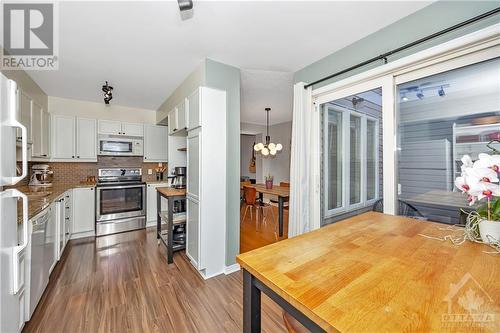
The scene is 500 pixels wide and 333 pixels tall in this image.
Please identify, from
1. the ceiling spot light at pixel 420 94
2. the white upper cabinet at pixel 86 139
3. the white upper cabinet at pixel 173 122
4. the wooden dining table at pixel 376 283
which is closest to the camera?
the wooden dining table at pixel 376 283

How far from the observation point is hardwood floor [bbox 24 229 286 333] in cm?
164

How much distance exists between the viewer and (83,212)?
11.5 feet

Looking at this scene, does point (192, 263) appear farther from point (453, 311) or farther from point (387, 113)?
point (387, 113)

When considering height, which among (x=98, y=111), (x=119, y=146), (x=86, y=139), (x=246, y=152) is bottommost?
(x=119, y=146)

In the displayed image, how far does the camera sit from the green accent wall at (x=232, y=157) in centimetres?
253

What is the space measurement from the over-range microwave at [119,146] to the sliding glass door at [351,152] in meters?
3.64

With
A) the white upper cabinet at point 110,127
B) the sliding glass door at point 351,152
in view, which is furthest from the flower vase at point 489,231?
the white upper cabinet at point 110,127

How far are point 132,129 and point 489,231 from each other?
4868 millimetres

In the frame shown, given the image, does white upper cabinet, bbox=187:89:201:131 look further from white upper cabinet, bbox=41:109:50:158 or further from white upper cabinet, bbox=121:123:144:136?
white upper cabinet, bbox=41:109:50:158

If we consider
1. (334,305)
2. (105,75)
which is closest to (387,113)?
(334,305)

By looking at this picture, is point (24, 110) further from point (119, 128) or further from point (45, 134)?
point (119, 128)

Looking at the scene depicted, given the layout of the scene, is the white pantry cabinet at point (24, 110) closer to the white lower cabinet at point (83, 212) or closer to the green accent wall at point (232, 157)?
the white lower cabinet at point (83, 212)

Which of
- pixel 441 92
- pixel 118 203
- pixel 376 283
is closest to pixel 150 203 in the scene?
pixel 118 203

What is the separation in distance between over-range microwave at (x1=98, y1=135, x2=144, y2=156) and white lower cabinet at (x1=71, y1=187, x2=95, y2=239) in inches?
30.9
